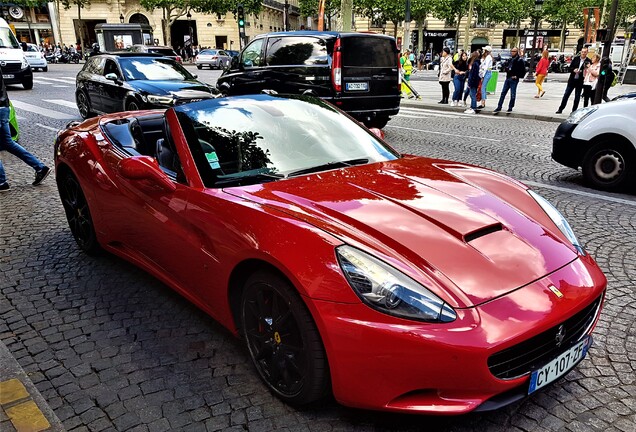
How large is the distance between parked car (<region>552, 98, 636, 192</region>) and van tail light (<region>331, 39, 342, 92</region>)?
4.19 m

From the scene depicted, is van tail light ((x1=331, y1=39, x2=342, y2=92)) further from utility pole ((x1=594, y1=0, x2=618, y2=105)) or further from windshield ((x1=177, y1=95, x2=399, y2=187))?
utility pole ((x1=594, y1=0, x2=618, y2=105))

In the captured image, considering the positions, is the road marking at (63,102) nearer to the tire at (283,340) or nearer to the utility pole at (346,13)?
the utility pole at (346,13)

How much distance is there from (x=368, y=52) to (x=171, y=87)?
13.4 ft

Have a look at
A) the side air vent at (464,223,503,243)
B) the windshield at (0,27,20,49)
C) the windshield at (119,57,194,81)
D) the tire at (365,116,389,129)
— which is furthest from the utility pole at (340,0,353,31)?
the side air vent at (464,223,503,243)

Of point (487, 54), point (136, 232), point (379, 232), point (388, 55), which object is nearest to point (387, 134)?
point (388, 55)

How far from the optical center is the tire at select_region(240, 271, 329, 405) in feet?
7.20

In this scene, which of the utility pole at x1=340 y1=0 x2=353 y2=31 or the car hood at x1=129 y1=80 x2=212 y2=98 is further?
the utility pole at x1=340 y1=0 x2=353 y2=31

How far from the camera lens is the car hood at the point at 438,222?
84.2 inches

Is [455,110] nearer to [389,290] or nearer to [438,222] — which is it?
[438,222]

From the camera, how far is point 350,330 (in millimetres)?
2029

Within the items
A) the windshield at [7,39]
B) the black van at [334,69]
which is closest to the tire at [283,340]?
the black van at [334,69]

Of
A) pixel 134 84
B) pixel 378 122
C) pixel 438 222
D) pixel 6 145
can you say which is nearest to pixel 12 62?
pixel 134 84

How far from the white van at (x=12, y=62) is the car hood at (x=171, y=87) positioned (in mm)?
10296

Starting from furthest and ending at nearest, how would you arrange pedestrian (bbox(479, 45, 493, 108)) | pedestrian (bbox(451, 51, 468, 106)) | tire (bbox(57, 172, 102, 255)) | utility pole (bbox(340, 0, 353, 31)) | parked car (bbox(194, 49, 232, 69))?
parked car (bbox(194, 49, 232, 69))
utility pole (bbox(340, 0, 353, 31))
pedestrian (bbox(451, 51, 468, 106))
pedestrian (bbox(479, 45, 493, 108))
tire (bbox(57, 172, 102, 255))
